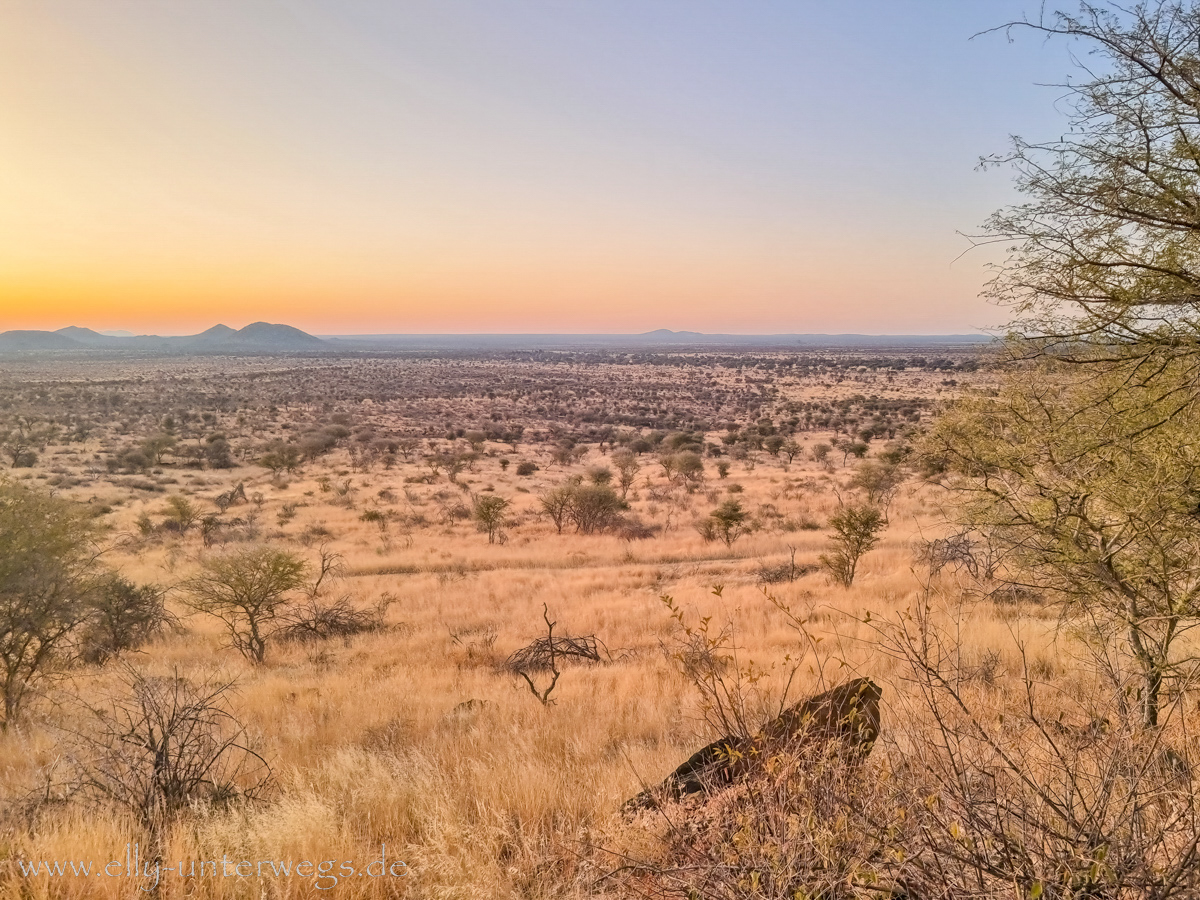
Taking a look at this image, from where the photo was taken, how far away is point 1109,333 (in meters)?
4.06

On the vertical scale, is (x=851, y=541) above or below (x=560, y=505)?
above

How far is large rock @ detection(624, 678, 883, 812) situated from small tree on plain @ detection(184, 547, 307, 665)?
36.3 ft

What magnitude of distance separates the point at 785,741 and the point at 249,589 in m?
12.8

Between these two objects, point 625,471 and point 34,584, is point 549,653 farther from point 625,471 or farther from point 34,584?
point 625,471

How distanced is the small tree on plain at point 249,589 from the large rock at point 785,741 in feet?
36.3

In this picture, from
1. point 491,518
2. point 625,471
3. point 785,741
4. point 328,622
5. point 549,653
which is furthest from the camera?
point 625,471

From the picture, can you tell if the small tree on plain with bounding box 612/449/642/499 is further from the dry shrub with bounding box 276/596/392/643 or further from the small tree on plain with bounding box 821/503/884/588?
the dry shrub with bounding box 276/596/392/643

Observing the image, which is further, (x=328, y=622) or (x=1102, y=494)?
(x=328, y=622)

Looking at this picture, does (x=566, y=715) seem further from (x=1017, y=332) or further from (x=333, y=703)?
(x=1017, y=332)

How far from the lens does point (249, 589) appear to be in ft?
41.4

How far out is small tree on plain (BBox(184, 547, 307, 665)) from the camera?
12.4 metres

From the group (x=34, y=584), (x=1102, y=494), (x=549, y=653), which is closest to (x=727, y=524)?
(x=549, y=653)

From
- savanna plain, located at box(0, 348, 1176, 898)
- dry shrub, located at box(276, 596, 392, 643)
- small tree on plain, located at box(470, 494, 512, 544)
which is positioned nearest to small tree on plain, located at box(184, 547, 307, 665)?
savanna plain, located at box(0, 348, 1176, 898)

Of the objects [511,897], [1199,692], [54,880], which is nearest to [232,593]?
[54,880]
